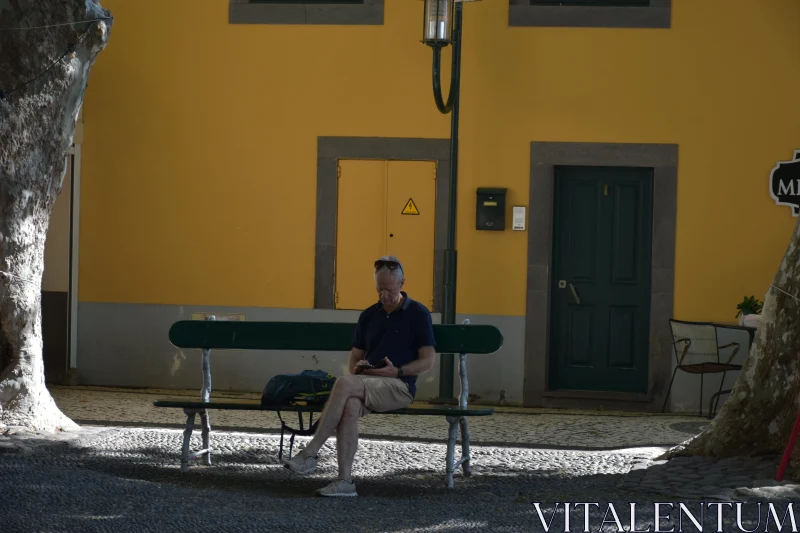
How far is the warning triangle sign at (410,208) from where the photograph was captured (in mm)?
11547

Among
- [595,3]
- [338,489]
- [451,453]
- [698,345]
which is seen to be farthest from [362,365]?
[595,3]

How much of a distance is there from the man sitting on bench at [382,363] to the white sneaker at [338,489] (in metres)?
0.16

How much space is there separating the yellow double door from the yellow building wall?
0.30 metres

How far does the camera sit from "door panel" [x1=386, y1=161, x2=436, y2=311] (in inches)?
455

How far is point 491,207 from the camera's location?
37.4 feet

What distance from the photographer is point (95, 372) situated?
12.0m

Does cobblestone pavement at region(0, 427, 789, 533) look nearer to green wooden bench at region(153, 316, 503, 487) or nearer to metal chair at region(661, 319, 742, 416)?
green wooden bench at region(153, 316, 503, 487)

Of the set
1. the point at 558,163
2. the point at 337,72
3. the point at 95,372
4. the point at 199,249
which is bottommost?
the point at 95,372

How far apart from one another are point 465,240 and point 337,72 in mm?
2015

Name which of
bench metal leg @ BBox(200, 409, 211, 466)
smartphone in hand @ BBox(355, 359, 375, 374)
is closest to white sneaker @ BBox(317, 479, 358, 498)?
smartphone in hand @ BBox(355, 359, 375, 374)

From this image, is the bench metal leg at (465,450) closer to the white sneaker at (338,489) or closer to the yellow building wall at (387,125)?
the white sneaker at (338,489)

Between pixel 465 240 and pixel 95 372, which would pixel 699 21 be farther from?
pixel 95 372

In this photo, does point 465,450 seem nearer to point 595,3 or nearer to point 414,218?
point 414,218

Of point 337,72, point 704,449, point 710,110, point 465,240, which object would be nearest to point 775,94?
point 710,110
